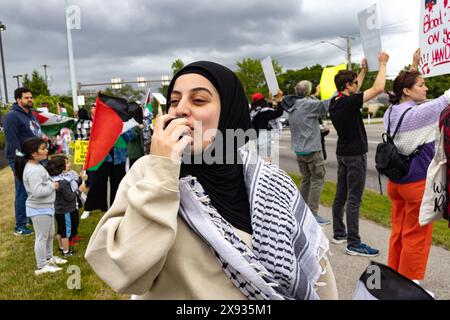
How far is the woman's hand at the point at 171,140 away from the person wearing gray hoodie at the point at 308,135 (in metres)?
4.44

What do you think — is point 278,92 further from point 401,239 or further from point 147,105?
point 401,239

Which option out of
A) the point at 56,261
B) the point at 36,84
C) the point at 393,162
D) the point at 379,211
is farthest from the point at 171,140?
the point at 36,84

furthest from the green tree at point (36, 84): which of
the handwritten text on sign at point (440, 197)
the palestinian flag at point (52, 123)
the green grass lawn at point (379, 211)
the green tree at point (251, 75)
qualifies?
the handwritten text on sign at point (440, 197)

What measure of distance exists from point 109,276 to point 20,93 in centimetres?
564

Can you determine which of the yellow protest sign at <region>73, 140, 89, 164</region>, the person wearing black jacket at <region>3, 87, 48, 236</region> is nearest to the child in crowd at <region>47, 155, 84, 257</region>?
the person wearing black jacket at <region>3, 87, 48, 236</region>

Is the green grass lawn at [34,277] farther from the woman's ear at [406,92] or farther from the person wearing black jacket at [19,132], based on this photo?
the woman's ear at [406,92]

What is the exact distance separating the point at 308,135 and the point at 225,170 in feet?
14.1

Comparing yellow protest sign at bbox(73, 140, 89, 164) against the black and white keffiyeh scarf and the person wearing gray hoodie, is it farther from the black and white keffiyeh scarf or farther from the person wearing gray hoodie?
the black and white keffiyeh scarf

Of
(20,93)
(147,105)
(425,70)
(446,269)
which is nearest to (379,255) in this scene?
(446,269)

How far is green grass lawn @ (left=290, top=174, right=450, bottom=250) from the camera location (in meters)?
4.94

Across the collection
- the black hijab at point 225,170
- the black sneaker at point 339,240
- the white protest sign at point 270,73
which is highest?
the white protest sign at point 270,73

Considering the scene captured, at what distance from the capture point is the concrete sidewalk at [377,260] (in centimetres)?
369

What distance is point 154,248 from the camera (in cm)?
116

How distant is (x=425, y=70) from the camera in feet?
11.3
